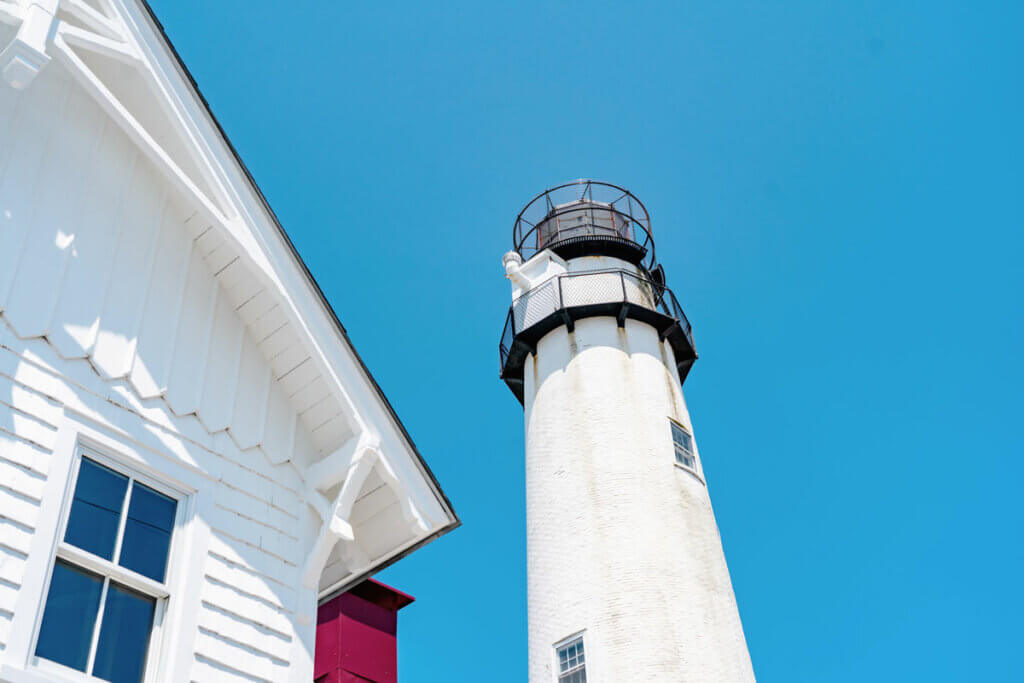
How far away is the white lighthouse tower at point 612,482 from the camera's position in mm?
19016

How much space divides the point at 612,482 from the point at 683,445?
8.77 ft

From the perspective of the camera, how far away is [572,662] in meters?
19.5

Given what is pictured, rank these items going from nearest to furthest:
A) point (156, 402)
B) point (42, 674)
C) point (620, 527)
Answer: point (42, 674) < point (156, 402) < point (620, 527)

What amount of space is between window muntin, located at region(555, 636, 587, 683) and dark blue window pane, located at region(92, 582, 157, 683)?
45.9 feet

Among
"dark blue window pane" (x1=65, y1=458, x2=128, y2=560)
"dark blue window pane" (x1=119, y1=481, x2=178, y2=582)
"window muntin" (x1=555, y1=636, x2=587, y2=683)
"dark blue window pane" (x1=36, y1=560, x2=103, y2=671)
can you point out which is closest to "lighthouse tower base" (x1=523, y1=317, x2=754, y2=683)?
"window muntin" (x1=555, y1=636, x2=587, y2=683)

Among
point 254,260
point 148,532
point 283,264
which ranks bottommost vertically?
point 148,532

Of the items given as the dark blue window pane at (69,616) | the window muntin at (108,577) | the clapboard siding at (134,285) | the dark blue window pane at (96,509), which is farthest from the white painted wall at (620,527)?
the dark blue window pane at (69,616)

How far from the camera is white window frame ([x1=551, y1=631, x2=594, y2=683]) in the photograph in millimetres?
19000

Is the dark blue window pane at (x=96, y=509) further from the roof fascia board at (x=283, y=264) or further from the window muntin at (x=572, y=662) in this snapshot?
the window muntin at (x=572, y=662)

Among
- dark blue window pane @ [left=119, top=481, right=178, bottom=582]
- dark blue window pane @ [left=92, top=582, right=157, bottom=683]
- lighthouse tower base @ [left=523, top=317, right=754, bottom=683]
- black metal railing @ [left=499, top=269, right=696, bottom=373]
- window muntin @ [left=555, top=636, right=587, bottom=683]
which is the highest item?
black metal railing @ [left=499, top=269, right=696, bottom=373]

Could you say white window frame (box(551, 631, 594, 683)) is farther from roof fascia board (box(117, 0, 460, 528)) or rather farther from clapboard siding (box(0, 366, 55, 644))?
clapboard siding (box(0, 366, 55, 644))

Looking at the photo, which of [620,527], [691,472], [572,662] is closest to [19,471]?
[572,662]

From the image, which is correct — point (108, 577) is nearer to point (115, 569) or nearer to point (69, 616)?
point (115, 569)

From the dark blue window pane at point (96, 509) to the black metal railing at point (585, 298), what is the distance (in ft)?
65.0
